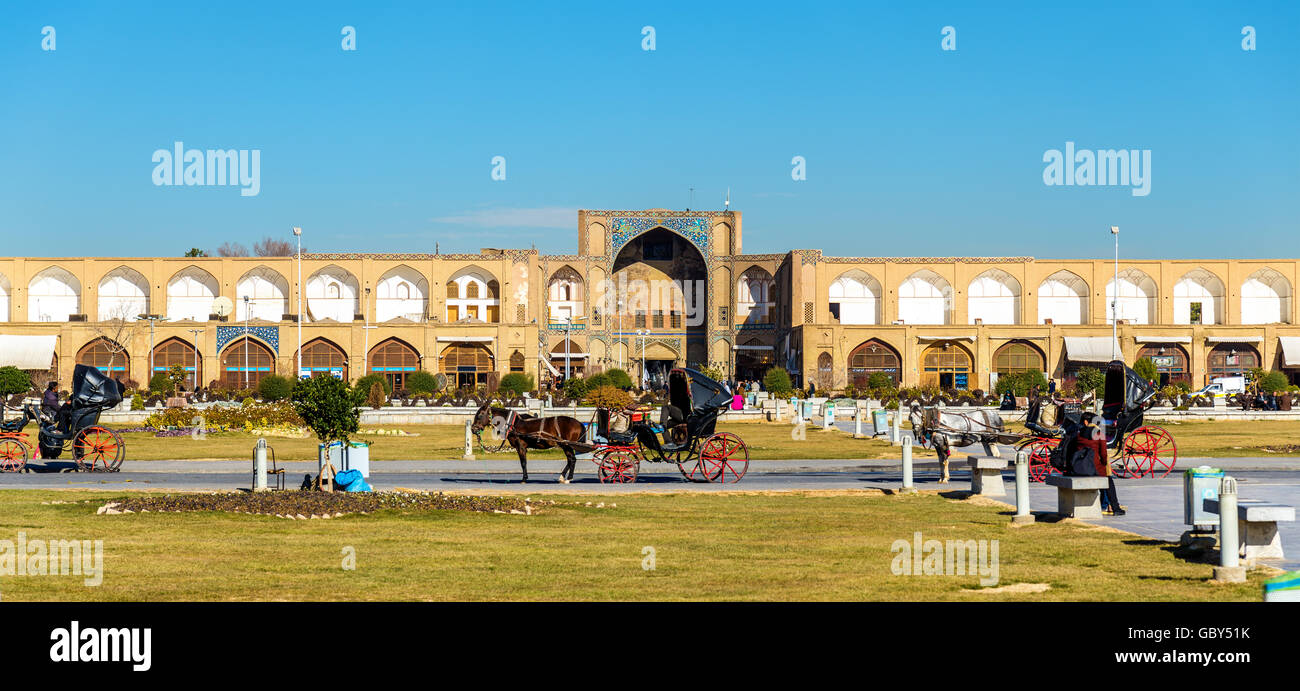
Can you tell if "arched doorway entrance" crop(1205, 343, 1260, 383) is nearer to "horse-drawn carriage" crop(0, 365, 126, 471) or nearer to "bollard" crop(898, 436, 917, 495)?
"bollard" crop(898, 436, 917, 495)

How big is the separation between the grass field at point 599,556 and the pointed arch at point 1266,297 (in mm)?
58615

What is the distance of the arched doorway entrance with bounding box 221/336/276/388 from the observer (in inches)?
2502

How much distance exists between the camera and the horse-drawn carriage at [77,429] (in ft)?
66.0

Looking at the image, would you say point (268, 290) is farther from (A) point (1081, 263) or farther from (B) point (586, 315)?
(A) point (1081, 263)

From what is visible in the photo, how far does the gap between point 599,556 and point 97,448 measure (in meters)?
12.7

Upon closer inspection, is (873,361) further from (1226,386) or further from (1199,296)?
(1199,296)

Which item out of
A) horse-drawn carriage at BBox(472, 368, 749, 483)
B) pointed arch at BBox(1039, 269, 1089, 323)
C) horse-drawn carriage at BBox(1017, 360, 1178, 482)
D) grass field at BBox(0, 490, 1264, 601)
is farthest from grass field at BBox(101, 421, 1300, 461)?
pointed arch at BBox(1039, 269, 1089, 323)

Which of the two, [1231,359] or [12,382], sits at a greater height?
[1231,359]

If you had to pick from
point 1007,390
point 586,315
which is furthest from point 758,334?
point 1007,390

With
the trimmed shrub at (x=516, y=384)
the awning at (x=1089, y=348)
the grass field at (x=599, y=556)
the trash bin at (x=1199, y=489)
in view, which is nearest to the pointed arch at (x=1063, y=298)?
the awning at (x=1089, y=348)

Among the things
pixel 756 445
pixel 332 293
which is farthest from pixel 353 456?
pixel 332 293

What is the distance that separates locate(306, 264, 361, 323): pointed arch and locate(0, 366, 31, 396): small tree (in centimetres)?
1949

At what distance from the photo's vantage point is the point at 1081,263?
67.1m

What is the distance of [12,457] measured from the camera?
2053 cm
